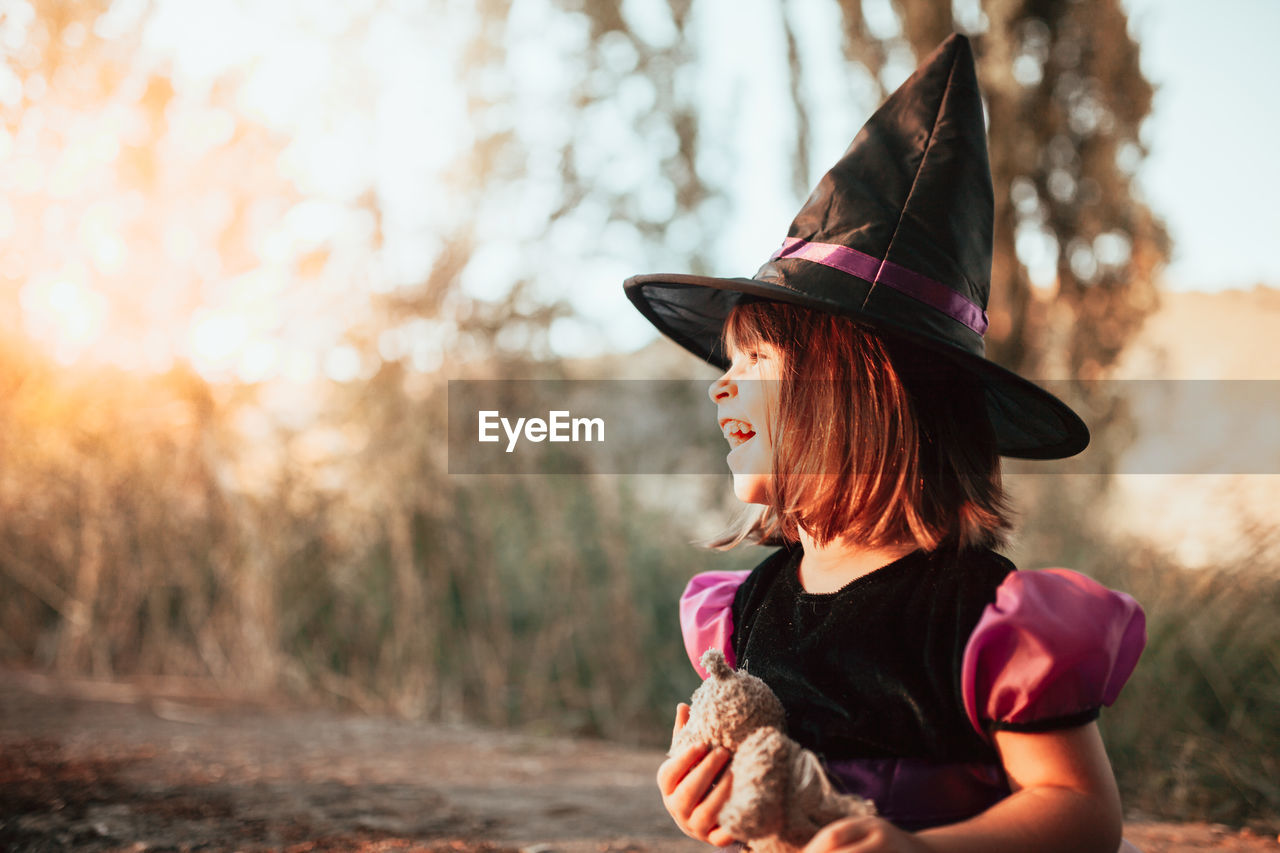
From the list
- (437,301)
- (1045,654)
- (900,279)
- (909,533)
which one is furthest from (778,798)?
(437,301)

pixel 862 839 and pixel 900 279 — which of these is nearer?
pixel 862 839

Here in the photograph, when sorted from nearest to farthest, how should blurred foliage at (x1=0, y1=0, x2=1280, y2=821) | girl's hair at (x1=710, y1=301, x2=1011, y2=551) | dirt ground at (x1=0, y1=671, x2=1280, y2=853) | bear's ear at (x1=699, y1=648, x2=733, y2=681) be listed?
bear's ear at (x1=699, y1=648, x2=733, y2=681)
girl's hair at (x1=710, y1=301, x2=1011, y2=551)
dirt ground at (x1=0, y1=671, x2=1280, y2=853)
blurred foliage at (x1=0, y1=0, x2=1280, y2=821)

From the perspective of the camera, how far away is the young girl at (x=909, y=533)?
1.08 metres

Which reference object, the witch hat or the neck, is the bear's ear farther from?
the witch hat

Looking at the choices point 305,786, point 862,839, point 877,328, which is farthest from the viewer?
point 305,786

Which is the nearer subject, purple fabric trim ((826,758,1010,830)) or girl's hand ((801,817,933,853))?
girl's hand ((801,817,933,853))

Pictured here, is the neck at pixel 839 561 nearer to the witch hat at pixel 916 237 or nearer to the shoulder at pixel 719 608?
the shoulder at pixel 719 608

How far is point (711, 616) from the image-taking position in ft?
5.26

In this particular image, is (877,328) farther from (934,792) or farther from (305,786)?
(305,786)

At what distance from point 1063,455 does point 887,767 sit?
71 cm

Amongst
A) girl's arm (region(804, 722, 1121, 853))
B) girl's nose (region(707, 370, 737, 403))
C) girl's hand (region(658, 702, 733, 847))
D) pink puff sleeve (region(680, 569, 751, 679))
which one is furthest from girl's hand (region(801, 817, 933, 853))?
girl's nose (region(707, 370, 737, 403))

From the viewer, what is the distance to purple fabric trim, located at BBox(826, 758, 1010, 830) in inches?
45.5

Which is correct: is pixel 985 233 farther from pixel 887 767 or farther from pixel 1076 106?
pixel 1076 106

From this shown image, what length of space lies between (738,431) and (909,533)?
0.33m
